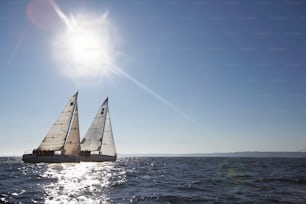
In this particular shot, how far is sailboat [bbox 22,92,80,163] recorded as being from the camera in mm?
68562

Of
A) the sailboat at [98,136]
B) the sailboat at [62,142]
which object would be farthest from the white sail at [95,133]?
the sailboat at [62,142]

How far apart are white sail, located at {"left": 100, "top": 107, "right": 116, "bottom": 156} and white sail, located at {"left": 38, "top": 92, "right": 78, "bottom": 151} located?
45.7ft

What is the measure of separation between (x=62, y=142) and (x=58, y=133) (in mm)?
2344

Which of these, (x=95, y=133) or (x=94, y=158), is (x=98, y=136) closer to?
(x=95, y=133)

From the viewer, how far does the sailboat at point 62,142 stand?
225 ft

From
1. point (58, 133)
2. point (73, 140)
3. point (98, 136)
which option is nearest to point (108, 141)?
point (98, 136)

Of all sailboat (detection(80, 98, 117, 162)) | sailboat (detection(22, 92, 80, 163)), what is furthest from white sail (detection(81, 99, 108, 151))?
sailboat (detection(22, 92, 80, 163))

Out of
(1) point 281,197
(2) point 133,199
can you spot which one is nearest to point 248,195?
(1) point 281,197

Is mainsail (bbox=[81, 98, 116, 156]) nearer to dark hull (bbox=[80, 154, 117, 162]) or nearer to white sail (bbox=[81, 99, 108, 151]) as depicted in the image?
white sail (bbox=[81, 99, 108, 151])

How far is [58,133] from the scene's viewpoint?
71062mm

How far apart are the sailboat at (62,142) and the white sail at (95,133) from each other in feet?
25.5

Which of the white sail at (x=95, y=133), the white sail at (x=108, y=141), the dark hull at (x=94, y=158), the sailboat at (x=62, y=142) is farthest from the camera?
the white sail at (x=108, y=141)

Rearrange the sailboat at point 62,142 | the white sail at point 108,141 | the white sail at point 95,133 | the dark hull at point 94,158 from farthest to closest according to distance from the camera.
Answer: the white sail at point 108,141 < the white sail at point 95,133 < the dark hull at point 94,158 < the sailboat at point 62,142

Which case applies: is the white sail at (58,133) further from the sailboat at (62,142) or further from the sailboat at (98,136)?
the sailboat at (98,136)
